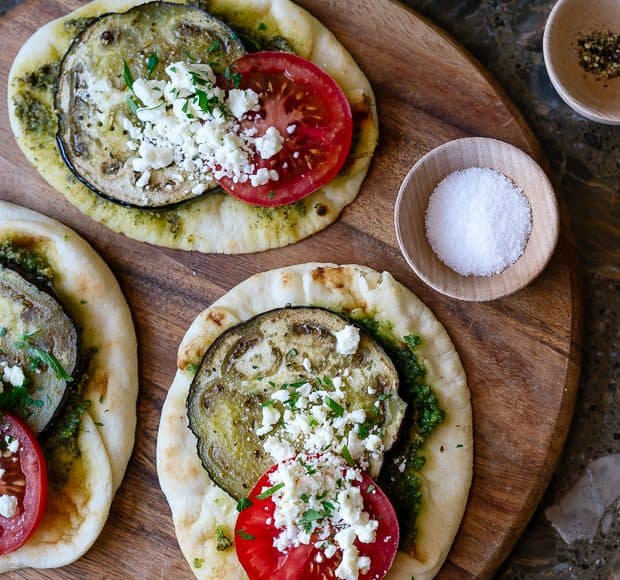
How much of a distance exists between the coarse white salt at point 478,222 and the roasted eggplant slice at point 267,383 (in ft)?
1.87

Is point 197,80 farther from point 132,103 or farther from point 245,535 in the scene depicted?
point 245,535

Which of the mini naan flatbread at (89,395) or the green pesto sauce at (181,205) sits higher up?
the green pesto sauce at (181,205)

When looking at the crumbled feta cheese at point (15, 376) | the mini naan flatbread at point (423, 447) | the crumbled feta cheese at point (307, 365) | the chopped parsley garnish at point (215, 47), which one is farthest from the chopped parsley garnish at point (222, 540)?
the chopped parsley garnish at point (215, 47)

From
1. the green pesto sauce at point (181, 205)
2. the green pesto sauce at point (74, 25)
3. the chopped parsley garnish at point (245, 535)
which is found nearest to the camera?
the chopped parsley garnish at point (245, 535)

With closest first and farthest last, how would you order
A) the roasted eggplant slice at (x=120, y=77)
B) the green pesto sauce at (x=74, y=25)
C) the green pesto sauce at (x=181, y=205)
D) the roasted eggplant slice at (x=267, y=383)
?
the roasted eggplant slice at (x=267, y=383), the roasted eggplant slice at (x=120, y=77), the green pesto sauce at (x=181, y=205), the green pesto sauce at (x=74, y=25)

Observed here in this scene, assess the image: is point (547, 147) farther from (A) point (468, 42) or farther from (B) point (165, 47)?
(B) point (165, 47)

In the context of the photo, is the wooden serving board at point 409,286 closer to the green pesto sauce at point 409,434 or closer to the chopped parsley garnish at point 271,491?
the green pesto sauce at point 409,434

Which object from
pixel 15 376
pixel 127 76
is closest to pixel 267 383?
pixel 15 376

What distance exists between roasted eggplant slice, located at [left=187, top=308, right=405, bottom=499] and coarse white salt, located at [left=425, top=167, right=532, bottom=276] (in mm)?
570

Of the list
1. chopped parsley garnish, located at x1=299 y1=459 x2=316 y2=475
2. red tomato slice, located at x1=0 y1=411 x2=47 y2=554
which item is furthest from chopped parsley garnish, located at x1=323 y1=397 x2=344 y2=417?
red tomato slice, located at x1=0 y1=411 x2=47 y2=554

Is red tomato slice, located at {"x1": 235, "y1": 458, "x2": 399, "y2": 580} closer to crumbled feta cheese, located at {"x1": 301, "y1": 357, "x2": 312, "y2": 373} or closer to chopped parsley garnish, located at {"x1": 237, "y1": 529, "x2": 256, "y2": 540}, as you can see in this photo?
chopped parsley garnish, located at {"x1": 237, "y1": 529, "x2": 256, "y2": 540}

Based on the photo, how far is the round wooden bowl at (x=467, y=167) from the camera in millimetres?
3805

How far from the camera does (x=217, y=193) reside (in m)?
4.13

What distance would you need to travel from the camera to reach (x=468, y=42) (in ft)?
14.0
